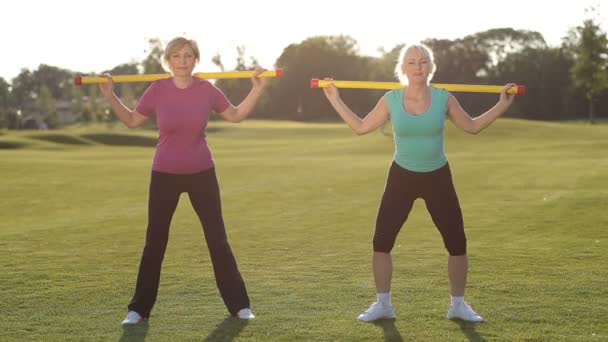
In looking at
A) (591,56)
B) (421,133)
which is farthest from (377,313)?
(591,56)

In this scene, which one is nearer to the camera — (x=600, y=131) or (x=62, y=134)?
(x=600, y=131)

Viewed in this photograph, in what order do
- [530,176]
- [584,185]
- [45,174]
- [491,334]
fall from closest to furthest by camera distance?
[491,334], [584,185], [530,176], [45,174]

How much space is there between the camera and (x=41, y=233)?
1268 centimetres

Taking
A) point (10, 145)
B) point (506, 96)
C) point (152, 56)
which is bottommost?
point (10, 145)

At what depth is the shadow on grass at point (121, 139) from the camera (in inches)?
2328

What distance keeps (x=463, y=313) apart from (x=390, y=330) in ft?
2.19

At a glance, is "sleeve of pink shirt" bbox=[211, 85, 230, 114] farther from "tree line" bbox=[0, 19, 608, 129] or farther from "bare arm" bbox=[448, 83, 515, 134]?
"tree line" bbox=[0, 19, 608, 129]

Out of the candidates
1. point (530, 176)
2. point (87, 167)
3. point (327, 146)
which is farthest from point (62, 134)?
point (530, 176)

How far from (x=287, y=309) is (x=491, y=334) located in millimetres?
1745

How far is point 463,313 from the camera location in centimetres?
664

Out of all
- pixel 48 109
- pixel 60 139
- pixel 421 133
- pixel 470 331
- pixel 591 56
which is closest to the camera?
pixel 470 331

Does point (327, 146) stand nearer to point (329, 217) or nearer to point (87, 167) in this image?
point (87, 167)

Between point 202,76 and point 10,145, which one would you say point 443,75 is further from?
point 202,76

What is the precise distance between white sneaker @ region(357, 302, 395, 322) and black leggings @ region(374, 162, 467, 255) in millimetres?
481
